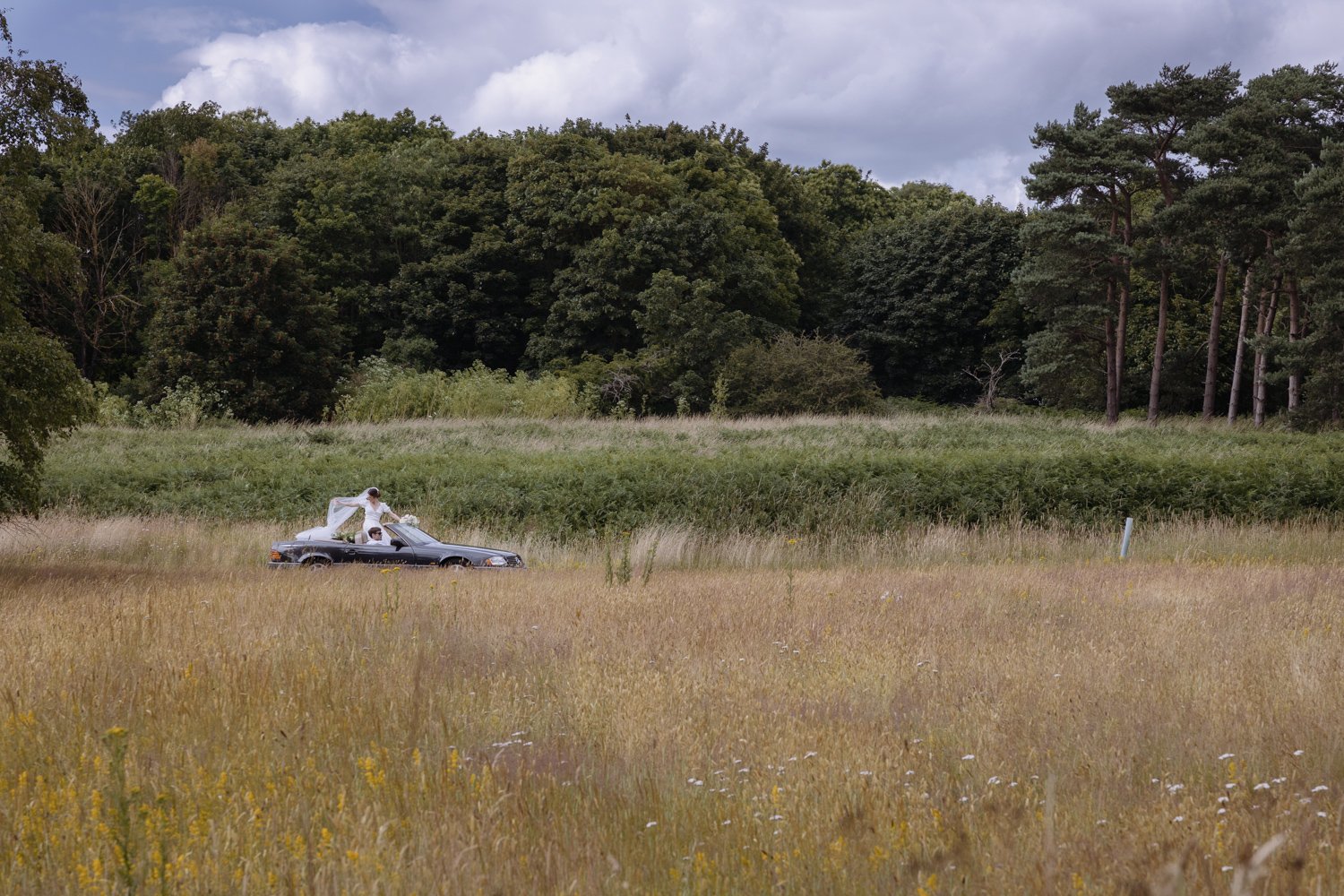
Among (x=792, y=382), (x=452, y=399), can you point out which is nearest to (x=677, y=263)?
(x=792, y=382)

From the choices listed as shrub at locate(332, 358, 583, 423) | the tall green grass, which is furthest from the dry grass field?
shrub at locate(332, 358, 583, 423)

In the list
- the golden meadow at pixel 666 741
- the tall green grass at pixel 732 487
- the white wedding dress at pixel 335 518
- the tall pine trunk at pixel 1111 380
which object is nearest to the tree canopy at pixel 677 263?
the tall pine trunk at pixel 1111 380

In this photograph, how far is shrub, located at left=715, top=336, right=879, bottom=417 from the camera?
48.0 m

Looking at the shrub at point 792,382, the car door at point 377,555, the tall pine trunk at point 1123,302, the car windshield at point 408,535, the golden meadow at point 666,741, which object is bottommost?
the car door at point 377,555

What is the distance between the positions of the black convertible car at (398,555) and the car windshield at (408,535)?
1 cm

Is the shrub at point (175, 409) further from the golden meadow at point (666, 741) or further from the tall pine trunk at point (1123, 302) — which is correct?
the tall pine trunk at point (1123, 302)

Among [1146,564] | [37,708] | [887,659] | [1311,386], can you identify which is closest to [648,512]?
[1146,564]

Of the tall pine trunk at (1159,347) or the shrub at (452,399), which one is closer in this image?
the shrub at (452,399)

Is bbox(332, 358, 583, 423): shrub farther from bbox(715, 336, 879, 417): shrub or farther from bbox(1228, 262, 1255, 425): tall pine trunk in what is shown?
bbox(1228, 262, 1255, 425): tall pine trunk

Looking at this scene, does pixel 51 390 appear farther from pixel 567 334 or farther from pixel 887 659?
pixel 567 334

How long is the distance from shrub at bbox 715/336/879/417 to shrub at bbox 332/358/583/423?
26.5 ft

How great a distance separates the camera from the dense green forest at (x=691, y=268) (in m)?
40.7

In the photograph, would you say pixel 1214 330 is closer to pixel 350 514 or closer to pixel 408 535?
pixel 408 535

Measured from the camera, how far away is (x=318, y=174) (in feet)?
182
